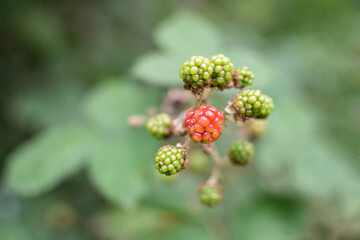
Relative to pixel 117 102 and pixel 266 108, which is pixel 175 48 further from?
pixel 266 108

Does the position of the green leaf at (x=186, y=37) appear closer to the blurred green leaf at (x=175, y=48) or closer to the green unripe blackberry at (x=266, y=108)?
the blurred green leaf at (x=175, y=48)

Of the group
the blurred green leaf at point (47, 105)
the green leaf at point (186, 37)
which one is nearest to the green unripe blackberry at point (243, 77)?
the green leaf at point (186, 37)

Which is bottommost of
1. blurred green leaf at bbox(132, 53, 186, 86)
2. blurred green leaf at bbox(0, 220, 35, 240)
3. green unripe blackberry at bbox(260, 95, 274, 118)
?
blurred green leaf at bbox(0, 220, 35, 240)

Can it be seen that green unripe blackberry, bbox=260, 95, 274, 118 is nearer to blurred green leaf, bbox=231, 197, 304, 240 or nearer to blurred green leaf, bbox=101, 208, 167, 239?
blurred green leaf, bbox=231, 197, 304, 240

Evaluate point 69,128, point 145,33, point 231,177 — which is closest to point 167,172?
point 69,128

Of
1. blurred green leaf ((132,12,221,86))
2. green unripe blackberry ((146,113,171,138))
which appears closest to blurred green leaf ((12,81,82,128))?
blurred green leaf ((132,12,221,86))

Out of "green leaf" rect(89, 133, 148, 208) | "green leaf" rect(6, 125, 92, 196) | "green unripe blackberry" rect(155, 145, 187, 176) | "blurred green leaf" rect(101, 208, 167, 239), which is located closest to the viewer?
"green unripe blackberry" rect(155, 145, 187, 176)

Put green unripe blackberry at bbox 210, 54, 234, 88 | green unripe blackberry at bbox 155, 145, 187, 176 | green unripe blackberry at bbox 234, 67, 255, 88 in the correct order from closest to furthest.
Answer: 1. green unripe blackberry at bbox 155, 145, 187, 176
2. green unripe blackberry at bbox 210, 54, 234, 88
3. green unripe blackberry at bbox 234, 67, 255, 88

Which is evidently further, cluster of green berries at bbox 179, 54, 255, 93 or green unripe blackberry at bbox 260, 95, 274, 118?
green unripe blackberry at bbox 260, 95, 274, 118
